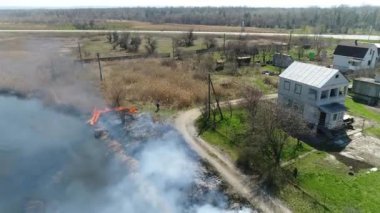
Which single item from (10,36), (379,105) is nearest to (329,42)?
(379,105)

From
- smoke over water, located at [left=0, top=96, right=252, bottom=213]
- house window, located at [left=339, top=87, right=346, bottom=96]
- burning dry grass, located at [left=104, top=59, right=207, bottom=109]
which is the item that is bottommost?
smoke over water, located at [left=0, top=96, right=252, bottom=213]

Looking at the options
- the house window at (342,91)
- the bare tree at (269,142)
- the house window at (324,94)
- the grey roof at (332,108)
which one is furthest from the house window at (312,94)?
the bare tree at (269,142)

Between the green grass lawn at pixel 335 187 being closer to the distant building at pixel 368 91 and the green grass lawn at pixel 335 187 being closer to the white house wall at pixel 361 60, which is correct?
the distant building at pixel 368 91

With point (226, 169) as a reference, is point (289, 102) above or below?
above

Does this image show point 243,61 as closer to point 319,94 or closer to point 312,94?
point 312,94

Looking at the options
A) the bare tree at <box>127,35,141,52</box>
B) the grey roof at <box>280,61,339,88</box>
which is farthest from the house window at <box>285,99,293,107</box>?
the bare tree at <box>127,35,141,52</box>

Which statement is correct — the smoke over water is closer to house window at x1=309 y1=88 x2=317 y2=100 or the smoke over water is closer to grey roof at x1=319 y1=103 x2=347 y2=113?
house window at x1=309 y1=88 x2=317 y2=100

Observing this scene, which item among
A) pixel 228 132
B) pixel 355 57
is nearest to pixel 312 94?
pixel 228 132
